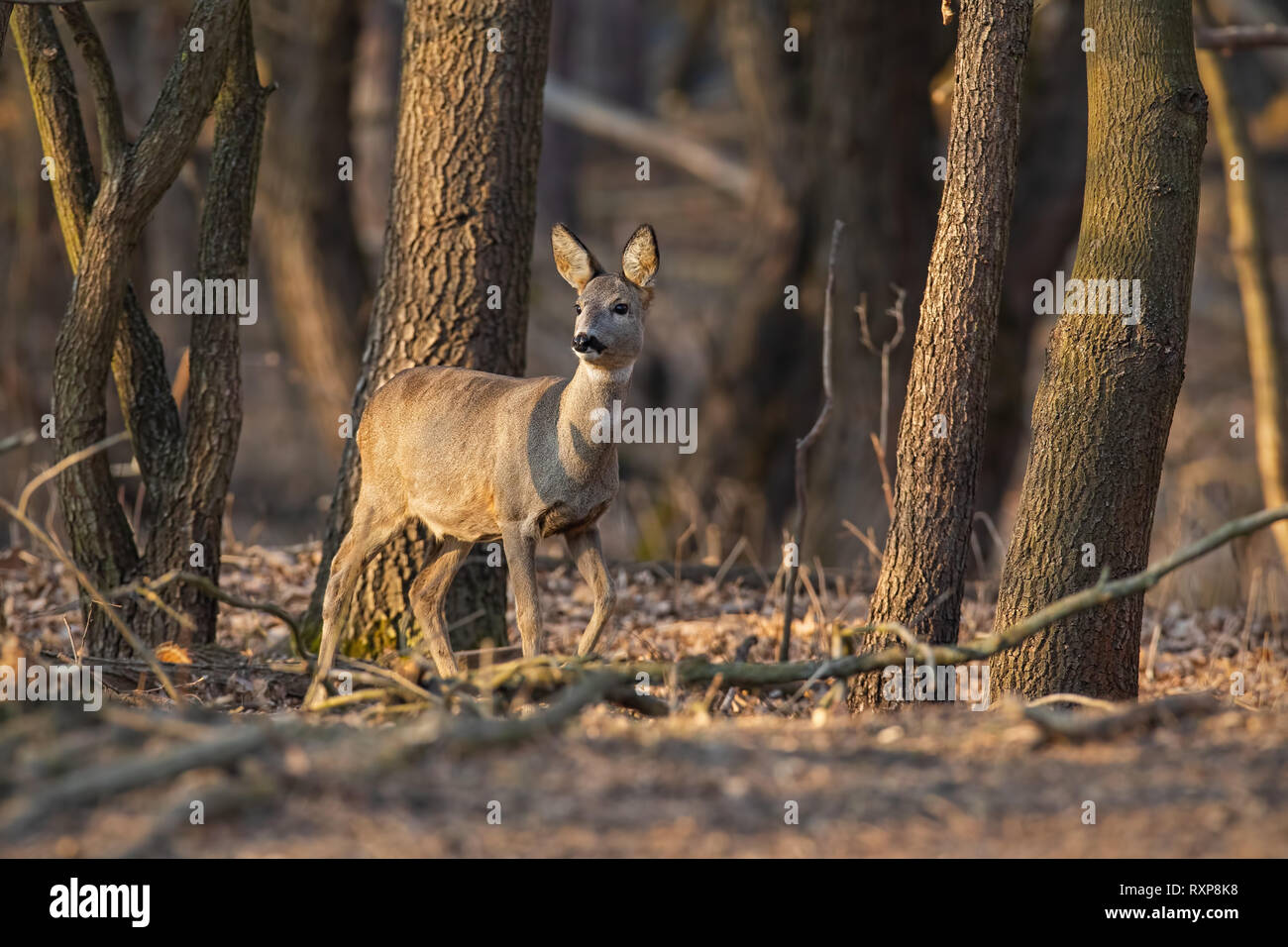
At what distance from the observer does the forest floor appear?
3.92 metres

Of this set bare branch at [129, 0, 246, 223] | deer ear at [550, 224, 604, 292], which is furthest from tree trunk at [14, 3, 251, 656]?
deer ear at [550, 224, 604, 292]

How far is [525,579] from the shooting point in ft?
22.7

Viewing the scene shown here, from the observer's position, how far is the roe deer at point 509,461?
6.96 m

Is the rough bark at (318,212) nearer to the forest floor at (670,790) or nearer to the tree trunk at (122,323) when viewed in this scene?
the tree trunk at (122,323)

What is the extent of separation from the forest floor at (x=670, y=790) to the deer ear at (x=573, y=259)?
2.81 m

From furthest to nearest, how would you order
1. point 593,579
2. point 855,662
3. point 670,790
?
point 593,579 → point 855,662 → point 670,790

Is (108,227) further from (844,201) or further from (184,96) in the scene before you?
(844,201)

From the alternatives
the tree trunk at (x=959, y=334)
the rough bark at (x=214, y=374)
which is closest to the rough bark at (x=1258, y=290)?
the tree trunk at (x=959, y=334)

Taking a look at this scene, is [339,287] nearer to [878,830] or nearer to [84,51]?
[84,51]

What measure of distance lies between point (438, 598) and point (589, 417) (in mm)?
1284

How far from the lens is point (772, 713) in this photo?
7148 mm

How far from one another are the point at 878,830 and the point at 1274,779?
1211mm

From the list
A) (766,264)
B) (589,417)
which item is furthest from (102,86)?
(766,264)

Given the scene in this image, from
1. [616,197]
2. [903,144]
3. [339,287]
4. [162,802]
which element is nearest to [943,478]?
[162,802]
